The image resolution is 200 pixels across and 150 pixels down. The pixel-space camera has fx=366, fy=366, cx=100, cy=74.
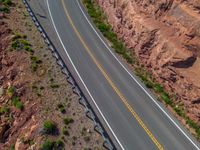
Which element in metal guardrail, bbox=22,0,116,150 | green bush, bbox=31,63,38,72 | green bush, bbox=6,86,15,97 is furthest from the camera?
green bush, bbox=31,63,38,72

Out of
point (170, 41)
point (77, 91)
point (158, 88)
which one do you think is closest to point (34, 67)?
point (77, 91)

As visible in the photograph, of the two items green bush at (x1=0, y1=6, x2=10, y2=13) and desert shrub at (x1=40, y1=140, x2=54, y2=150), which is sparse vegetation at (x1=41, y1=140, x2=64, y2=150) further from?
green bush at (x1=0, y1=6, x2=10, y2=13)

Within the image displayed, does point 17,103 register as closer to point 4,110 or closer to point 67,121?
point 4,110

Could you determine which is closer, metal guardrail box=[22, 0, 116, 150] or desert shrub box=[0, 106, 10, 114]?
metal guardrail box=[22, 0, 116, 150]

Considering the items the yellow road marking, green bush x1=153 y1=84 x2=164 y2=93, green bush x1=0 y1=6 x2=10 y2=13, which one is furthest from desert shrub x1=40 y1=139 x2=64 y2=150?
green bush x1=0 y1=6 x2=10 y2=13

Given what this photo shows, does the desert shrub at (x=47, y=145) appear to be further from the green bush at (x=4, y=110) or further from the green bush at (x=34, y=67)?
the green bush at (x=34, y=67)

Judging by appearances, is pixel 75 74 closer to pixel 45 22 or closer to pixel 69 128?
pixel 69 128
